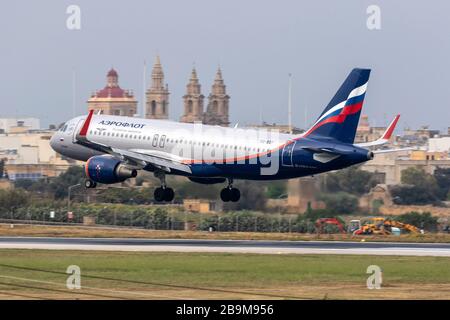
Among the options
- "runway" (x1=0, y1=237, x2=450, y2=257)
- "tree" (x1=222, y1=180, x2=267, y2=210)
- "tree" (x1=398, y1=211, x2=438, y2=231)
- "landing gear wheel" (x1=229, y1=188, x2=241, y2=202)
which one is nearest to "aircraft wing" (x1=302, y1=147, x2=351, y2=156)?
"runway" (x1=0, y1=237, x2=450, y2=257)

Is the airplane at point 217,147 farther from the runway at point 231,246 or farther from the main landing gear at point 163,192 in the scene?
the runway at point 231,246

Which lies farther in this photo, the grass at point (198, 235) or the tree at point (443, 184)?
the tree at point (443, 184)

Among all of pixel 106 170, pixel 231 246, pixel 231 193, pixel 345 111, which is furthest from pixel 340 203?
pixel 106 170

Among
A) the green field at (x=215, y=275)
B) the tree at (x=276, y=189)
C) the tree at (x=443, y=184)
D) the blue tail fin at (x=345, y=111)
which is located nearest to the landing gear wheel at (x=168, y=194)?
the tree at (x=276, y=189)

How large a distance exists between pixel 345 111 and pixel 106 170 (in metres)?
16.5

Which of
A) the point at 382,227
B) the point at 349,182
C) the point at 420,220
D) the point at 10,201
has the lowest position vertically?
the point at 382,227

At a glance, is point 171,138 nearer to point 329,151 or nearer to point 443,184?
point 329,151

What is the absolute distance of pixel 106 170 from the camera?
91.6 m

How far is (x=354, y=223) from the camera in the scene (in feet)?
335

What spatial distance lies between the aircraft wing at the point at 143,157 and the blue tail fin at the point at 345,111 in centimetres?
1038

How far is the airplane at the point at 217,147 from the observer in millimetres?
85562
